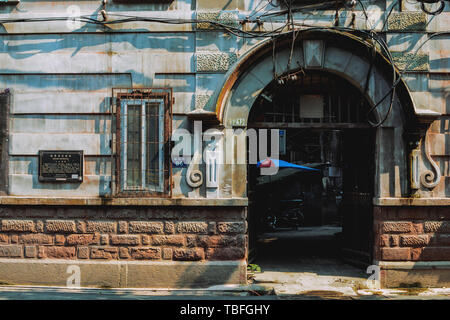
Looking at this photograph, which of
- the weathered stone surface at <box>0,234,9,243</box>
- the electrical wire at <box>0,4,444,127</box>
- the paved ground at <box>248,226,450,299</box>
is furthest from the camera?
the weathered stone surface at <box>0,234,9,243</box>

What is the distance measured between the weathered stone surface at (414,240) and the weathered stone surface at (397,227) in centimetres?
14

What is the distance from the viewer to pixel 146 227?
880 centimetres

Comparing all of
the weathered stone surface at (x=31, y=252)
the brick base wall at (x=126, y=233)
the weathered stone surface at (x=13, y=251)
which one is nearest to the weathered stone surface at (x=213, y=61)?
the brick base wall at (x=126, y=233)

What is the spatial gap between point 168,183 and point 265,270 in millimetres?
2941

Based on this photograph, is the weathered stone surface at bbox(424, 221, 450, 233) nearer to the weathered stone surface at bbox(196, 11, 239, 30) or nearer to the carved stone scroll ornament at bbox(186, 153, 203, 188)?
the carved stone scroll ornament at bbox(186, 153, 203, 188)

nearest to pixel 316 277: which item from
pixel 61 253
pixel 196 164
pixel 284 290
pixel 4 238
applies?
pixel 284 290

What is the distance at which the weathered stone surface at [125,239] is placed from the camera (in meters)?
8.80

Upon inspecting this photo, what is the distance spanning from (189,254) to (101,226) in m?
1.93

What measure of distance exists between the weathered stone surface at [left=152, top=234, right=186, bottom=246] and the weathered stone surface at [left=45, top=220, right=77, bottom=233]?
1756 mm

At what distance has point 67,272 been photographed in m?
8.80

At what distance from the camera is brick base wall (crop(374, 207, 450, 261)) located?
341 inches

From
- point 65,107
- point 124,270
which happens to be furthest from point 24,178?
point 124,270

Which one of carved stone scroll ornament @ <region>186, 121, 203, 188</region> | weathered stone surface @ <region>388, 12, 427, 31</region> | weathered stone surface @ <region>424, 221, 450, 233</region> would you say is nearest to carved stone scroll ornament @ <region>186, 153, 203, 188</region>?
carved stone scroll ornament @ <region>186, 121, 203, 188</region>

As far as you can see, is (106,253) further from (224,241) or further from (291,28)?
(291,28)
